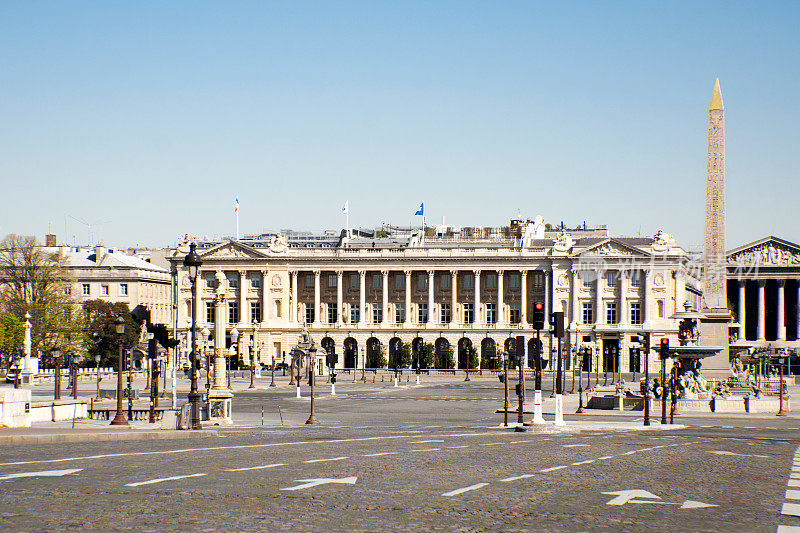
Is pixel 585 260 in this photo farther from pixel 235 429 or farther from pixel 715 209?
pixel 235 429

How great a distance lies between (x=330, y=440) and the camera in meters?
29.2

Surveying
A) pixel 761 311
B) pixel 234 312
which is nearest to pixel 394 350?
pixel 234 312

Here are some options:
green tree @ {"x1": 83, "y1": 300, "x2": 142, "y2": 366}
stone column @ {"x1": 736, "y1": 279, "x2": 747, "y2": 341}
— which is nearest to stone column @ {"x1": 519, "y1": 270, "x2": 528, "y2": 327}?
stone column @ {"x1": 736, "y1": 279, "x2": 747, "y2": 341}

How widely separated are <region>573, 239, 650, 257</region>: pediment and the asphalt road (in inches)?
3734

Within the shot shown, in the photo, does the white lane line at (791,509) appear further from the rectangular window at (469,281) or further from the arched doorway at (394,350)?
the rectangular window at (469,281)

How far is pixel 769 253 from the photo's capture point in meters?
144

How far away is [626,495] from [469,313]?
11563 centimetres

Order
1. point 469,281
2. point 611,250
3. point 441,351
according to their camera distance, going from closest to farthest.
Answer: point 611,250 → point 441,351 → point 469,281

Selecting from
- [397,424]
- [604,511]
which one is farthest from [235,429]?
[604,511]

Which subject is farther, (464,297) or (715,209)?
(464,297)

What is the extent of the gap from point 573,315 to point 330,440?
334ft

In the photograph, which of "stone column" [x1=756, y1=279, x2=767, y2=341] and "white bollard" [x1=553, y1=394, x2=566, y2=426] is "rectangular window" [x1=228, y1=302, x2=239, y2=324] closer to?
"stone column" [x1=756, y1=279, x2=767, y2=341]

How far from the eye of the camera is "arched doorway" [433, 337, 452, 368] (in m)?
129

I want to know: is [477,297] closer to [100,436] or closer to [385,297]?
[385,297]
